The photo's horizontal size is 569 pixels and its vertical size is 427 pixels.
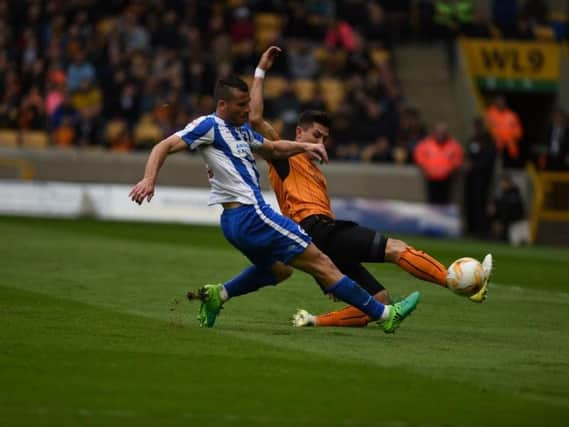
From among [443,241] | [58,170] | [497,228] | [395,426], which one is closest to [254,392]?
[395,426]

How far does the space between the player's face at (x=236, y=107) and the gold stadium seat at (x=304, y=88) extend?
771 inches

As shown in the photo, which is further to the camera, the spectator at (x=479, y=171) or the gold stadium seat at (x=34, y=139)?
the gold stadium seat at (x=34, y=139)

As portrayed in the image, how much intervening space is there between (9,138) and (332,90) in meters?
6.83

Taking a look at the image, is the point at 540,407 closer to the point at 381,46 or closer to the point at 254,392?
the point at 254,392

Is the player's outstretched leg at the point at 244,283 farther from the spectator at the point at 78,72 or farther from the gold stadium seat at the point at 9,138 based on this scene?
the gold stadium seat at the point at 9,138

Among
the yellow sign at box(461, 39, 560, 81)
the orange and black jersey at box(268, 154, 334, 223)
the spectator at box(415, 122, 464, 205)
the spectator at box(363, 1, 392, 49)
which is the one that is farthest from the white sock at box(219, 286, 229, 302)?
the yellow sign at box(461, 39, 560, 81)

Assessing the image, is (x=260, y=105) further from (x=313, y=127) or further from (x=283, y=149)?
(x=283, y=149)

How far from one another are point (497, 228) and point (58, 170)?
8.75 metres

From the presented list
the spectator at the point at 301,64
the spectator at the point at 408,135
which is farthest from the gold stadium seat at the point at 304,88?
the spectator at the point at 408,135

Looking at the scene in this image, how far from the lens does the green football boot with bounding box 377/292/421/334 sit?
11.5 meters

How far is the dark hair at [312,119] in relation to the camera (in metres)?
12.2

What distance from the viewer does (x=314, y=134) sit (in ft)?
40.2

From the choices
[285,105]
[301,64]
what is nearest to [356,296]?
[285,105]

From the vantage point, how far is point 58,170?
2953 centimetres
